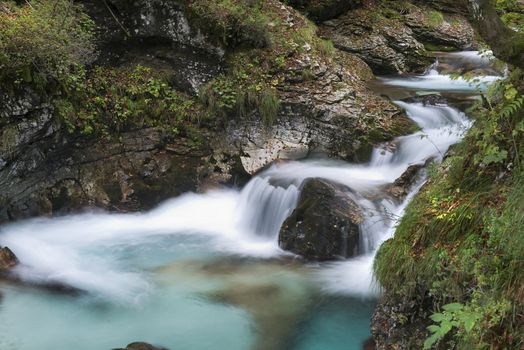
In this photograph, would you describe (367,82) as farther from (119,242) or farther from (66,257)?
(66,257)

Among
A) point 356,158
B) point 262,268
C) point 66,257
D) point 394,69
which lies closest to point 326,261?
point 262,268

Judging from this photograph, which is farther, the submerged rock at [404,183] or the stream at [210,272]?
the submerged rock at [404,183]

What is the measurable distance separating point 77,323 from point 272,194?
12.1ft

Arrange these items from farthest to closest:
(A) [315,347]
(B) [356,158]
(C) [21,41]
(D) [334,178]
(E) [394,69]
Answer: (E) [394,69]
(B) [356,158]
(D) [334,178]
(C) [21,41]
(A) [315,347]

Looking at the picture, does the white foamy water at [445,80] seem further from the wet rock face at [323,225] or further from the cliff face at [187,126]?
the wet rock face at [323,225]

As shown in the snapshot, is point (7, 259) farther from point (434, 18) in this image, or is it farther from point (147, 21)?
point (434, 18)

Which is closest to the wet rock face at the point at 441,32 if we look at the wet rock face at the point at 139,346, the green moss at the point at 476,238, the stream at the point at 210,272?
the stream at the point at 210,272

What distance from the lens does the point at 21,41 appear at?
7121mm

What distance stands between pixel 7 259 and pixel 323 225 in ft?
14.4

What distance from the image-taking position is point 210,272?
6.52m

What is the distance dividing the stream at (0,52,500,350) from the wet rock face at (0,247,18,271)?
0.15m

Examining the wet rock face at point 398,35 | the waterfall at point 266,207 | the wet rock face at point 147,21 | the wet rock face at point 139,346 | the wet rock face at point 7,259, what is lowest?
the wet rock face at point 139,346

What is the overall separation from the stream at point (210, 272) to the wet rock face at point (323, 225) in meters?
0.17

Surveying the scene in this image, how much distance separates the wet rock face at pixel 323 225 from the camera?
21.5ft
